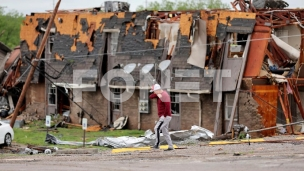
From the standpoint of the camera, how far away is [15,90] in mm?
47500

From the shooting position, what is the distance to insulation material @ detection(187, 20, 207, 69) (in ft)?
119

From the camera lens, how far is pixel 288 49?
35.1 metres

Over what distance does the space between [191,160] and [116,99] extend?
2107cm

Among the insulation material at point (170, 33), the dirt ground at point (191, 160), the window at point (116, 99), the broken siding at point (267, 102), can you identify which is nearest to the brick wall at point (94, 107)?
the window at point (116, 99)

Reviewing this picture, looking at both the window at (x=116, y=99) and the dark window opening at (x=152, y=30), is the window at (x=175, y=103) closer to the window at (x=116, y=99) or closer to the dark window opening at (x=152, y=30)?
the dark window opening at (x=152, y=30)

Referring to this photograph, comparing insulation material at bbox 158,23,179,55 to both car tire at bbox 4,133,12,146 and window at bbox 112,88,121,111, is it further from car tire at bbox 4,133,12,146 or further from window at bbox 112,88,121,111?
car tire at bbox 4,133,12,146

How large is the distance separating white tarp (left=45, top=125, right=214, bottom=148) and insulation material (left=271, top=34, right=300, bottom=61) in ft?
17.3

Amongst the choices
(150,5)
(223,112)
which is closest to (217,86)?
(223,112)

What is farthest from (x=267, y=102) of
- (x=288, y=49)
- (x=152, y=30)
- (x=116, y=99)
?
(x=116, y=99)

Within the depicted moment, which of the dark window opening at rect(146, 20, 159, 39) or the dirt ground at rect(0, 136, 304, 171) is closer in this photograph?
the dirt ground at rect(0, 136, 304, 171)

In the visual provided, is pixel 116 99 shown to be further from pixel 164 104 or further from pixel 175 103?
pixel 164 104

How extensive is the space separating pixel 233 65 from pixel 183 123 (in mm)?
4256

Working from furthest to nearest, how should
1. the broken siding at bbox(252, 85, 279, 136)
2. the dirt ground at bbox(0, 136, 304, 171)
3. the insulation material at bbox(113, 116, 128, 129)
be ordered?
the insulation material at bbox(113, 116, 128, 129) → the broken siding at bbox(252, 85, 279, 136) → the dirt ground at bbox(0, 136, 304, 171)

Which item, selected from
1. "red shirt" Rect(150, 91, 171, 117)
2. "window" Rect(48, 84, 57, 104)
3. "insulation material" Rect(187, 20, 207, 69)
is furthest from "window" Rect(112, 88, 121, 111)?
"red shirt" Rect(150, 91, 171, 117)
